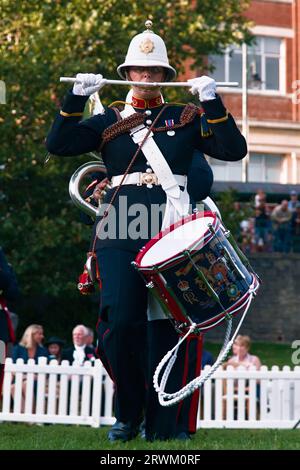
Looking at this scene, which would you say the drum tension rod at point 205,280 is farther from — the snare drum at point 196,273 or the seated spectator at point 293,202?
the seated spectator at point 293,202

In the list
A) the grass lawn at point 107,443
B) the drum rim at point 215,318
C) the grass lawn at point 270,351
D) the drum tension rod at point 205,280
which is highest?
the drum tension rod at point 205,280

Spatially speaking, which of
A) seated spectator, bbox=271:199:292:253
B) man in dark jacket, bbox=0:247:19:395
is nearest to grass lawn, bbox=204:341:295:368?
seated spectator, bbox=271:199:292:253

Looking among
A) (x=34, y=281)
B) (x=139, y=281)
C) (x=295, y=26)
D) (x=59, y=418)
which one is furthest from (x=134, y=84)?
(x=295, y=26)

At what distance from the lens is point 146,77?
7762 mm

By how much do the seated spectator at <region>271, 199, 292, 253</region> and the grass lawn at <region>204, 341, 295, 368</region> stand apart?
2794mm

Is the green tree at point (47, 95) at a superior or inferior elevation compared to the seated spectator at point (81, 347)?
superior

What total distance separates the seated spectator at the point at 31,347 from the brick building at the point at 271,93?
1028 inches

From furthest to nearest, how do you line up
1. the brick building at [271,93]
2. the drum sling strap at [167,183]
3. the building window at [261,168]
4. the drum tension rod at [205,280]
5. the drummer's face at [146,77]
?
the building window at [261,168] → the brick building at [271,93] → the drummer's face at [146,77] → the drum sling strap at [167,183] → the drum tension rod at [205,280]

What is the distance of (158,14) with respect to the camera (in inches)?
919

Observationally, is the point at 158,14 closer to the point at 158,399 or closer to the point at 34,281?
the point at 34,281

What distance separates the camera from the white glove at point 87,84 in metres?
7.50

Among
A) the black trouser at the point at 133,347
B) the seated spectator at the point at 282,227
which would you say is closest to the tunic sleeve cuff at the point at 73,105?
the black trouser at the point at 133,347

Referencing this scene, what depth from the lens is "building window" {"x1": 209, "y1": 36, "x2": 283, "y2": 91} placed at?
40.6m

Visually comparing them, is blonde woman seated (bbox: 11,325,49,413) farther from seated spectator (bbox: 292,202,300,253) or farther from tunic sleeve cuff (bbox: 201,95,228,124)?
seated spectator (bbox: 292,202,300,253)
